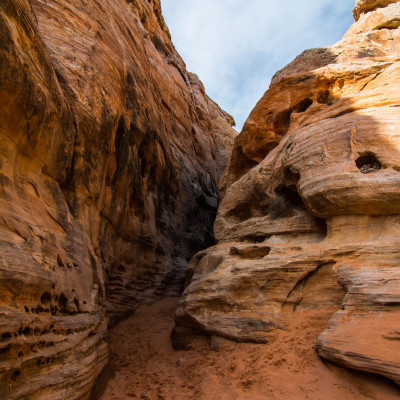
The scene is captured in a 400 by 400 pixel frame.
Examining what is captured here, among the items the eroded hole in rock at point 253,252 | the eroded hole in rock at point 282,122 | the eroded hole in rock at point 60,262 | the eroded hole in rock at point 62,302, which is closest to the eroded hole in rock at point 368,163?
the eroded hole in rock at point 253,252

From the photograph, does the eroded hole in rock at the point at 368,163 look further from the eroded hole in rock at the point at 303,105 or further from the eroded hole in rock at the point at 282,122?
the eroded hole in rock at the point at 282,122

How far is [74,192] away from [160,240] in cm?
747

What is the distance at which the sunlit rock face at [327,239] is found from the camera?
5.75 meters

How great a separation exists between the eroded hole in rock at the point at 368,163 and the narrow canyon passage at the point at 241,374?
4138 millimetres

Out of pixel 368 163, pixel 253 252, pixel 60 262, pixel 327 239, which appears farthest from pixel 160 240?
pixel 368 163

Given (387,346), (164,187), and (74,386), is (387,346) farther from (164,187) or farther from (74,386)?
(164,187)

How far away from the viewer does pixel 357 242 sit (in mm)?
7652

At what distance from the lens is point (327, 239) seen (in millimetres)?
8266

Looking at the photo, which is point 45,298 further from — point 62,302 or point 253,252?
point 253,252

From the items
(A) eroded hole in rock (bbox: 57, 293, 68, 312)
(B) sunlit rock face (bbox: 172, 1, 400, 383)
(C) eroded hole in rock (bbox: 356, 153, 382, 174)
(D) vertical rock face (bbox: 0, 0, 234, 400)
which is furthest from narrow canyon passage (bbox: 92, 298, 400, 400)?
(C) eroded hole in rock (bbox: 356, 153, 382, 174)

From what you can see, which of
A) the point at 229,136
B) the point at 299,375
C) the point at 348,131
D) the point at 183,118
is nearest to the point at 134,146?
the point at 348,131

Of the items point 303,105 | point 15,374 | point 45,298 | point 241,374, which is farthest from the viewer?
point 303,105

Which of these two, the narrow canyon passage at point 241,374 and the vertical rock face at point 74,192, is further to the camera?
the narrow canyon passage at point 241,374

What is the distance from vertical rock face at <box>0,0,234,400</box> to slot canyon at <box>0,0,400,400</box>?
0.04 meters
